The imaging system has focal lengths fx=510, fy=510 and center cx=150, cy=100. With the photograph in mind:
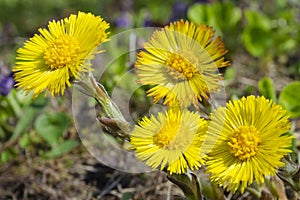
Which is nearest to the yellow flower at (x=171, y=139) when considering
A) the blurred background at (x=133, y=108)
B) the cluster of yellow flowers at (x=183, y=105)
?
the cluster of yellow flowers at (x=183, y=105)

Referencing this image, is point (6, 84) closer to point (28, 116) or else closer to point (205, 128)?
point (28, 116)

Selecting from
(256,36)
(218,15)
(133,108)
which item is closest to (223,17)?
(218,15)

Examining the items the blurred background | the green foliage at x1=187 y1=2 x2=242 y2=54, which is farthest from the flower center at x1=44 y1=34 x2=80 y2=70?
the green foliage at x1=187 y1=2 x2=242 y2=54

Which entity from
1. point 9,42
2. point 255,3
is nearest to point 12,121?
point 9,42

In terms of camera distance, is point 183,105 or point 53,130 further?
point 53,130

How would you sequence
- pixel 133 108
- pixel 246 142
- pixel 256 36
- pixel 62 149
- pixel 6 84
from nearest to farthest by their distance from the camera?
1. pixel 246 142
2. pixel 62 149
3. pixel 6 84
4. pixel 133 108
5. pixel 256 36

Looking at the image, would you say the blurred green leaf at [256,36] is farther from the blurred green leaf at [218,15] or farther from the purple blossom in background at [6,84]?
the purple blossom in background at [6,84]

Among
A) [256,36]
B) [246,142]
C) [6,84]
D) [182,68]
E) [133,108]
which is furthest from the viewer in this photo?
[256,36]
